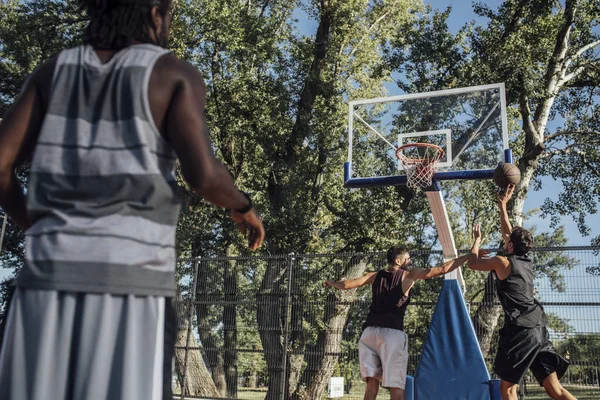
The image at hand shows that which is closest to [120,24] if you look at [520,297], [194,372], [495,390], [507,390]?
[520,297]

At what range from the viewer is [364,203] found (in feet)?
55.9

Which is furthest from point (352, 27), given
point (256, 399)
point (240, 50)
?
point (256, 399)

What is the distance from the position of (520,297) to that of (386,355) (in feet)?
6.61

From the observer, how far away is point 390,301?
8516 millimetres

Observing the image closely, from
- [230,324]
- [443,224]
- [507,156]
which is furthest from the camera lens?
[230,324]

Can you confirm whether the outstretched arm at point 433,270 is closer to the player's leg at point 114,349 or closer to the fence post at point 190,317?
the fence post at point 190,317

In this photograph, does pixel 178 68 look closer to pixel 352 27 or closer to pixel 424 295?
pixel 424 295

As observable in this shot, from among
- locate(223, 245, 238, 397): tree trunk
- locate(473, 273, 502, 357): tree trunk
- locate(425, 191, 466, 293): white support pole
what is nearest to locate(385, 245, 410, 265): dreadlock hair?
locate(425, 191, 466, 293): white support pole

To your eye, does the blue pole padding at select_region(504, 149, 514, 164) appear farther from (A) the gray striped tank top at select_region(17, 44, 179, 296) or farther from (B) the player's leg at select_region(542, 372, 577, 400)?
(A) the gray striped tank top at select_region(17, 44, 179, 296)

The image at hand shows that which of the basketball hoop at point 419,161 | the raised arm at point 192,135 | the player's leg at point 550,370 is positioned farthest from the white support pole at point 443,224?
the raised arm at point 192,135

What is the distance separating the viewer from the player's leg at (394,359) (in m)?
8.39

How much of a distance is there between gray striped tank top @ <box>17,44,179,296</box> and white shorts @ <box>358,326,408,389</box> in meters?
6.94

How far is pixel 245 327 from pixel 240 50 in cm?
819

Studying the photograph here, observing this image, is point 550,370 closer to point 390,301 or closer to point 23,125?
point 390,301
